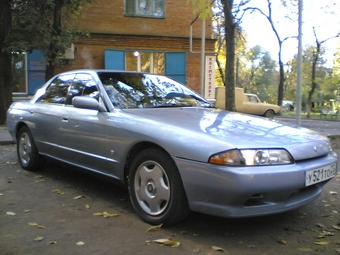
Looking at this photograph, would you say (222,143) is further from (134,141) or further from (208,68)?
(208,68)

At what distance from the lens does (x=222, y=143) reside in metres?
3.14

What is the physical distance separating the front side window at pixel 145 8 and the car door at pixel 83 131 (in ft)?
44.8

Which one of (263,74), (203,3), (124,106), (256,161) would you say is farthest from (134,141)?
(263,74)

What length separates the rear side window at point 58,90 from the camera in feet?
17.2

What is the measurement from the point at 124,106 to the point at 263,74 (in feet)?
197

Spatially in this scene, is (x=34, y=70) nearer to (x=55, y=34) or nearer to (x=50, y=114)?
(x=55, y=34)

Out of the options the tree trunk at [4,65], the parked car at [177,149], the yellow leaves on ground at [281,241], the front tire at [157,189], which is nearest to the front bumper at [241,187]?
the parked car at [177,149]

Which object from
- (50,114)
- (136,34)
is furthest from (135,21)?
(50,114)

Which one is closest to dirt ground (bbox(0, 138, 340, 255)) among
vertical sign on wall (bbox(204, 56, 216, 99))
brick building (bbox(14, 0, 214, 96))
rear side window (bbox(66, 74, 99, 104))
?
rear side window (bbox(66, 74, 99, 104))

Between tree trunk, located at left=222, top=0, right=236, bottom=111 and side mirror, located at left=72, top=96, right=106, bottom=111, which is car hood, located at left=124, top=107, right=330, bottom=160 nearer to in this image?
side mirror, located at left=72, top=96, right=106, bottom=111

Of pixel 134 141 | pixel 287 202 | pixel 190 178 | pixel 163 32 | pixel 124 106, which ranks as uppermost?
pixel 163 32

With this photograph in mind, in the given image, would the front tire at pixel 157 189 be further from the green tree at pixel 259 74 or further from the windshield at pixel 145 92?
the green tree at pixel 259 74

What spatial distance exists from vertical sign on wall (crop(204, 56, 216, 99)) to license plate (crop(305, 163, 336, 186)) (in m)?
15.8

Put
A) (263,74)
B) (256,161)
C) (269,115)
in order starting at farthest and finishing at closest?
(263,74) → (269,115) → (256,161)
